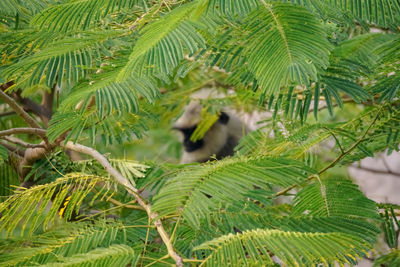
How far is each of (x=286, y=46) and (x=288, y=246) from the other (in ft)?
1.35

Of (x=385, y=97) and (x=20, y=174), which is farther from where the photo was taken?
(x=20, y=174)

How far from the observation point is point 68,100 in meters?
1.29

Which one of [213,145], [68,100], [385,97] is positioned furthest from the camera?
[213,145]

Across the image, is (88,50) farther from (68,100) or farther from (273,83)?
(273,83)

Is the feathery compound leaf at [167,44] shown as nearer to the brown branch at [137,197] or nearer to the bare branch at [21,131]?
the brown branch at [137,197]

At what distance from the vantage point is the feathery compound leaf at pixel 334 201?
1.40 metres

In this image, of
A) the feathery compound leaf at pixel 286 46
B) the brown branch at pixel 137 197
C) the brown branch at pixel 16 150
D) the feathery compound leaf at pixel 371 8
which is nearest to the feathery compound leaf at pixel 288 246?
the brown branch at pixel 137 197

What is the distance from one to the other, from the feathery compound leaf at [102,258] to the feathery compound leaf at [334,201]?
501 mm

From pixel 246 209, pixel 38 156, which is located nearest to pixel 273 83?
pixel 246 209

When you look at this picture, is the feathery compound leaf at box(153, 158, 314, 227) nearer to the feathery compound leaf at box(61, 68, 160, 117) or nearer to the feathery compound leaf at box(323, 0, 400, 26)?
the feathery compound leaf at box(61, 68, 160, 117)

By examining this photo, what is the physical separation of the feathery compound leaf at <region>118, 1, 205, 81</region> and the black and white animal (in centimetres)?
357

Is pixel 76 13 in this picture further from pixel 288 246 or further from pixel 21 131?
pixel 288 246

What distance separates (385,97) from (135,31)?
2.38 feet

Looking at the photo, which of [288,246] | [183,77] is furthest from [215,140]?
[288,246]
